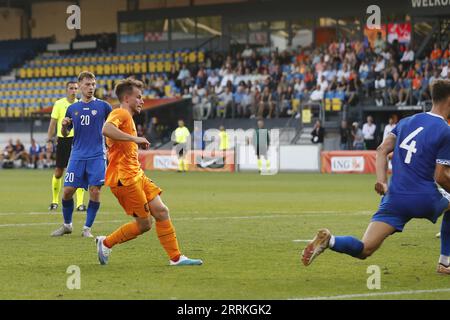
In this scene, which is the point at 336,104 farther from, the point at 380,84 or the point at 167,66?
the point at 167,66

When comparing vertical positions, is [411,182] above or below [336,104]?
above

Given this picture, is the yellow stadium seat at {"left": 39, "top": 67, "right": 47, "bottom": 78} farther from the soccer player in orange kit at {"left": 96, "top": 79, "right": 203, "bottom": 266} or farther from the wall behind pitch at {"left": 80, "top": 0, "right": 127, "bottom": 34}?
the soccer player in orange kit at {"left": 96, "top": 79, "right": 203, "bottom": 266}

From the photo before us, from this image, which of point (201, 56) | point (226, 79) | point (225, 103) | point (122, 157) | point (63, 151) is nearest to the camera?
point (122, 157)

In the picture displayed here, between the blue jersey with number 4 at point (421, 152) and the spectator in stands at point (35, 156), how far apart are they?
3805 centimetres

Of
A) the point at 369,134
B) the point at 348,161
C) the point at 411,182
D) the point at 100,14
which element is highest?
the point at 100,14

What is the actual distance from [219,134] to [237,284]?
31.3m

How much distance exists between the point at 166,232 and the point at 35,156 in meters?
36.6

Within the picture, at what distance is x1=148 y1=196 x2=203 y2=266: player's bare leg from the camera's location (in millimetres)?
10523

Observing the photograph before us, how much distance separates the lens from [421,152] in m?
9.23

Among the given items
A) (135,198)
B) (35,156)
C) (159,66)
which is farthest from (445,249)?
(159,66)

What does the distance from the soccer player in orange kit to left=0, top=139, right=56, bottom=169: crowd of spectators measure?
3565cm

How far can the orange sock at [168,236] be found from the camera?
414 inches
